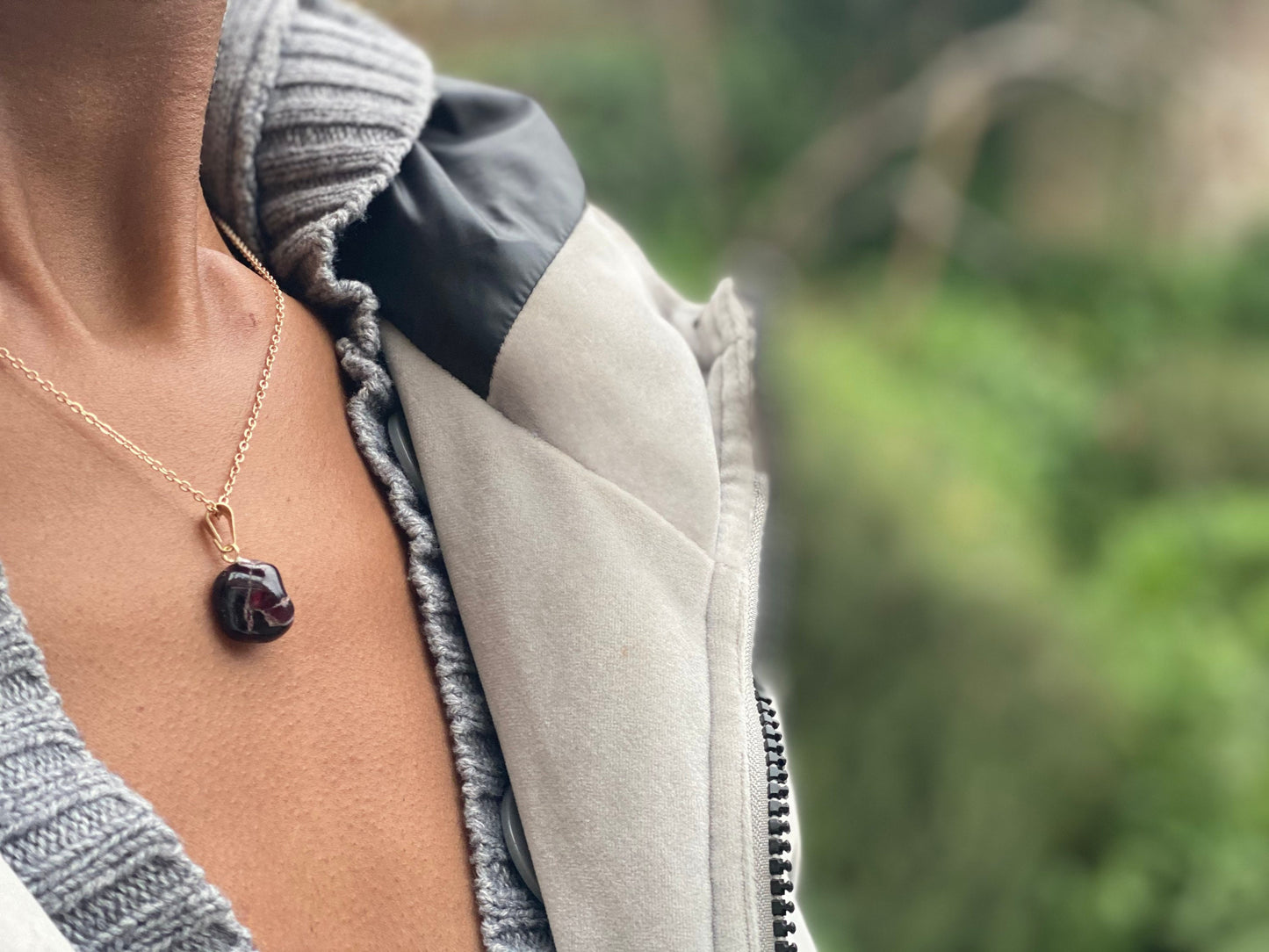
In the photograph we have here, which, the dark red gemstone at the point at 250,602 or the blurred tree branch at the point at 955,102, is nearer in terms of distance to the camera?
the dark red gemstone at the point at 250,602

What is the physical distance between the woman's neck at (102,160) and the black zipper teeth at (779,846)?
471 mm

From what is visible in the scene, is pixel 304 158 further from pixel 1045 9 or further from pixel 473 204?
pixel 1045 9

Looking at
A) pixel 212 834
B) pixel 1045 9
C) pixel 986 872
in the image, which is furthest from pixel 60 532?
pixel 1045 9

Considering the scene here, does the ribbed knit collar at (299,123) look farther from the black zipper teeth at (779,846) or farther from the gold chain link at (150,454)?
the black zipper teeth at (779,846)

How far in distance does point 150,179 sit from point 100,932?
444mm

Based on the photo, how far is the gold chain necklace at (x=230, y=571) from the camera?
69cm

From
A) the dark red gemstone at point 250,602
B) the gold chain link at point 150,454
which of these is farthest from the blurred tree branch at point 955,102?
the dark red gemstone at point 250,602

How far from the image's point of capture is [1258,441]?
4.79 metres

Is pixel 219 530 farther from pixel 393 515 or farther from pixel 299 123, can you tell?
pixel 299 123

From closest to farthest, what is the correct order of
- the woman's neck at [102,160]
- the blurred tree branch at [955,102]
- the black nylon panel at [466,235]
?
the woman's neck at [102,160]
the black nylon panel at [466,235]
the blurred tree branch at [955,102]

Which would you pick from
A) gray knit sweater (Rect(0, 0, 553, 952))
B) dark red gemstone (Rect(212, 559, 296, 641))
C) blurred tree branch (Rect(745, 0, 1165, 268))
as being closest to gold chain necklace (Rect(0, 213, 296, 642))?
dark red gemstone (Rect(212, 559, 296, 641))

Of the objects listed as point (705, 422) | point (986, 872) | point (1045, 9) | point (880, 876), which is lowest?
point (880, 876)

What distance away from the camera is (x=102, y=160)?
2.42 feet

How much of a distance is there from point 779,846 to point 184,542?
1.30 feet
